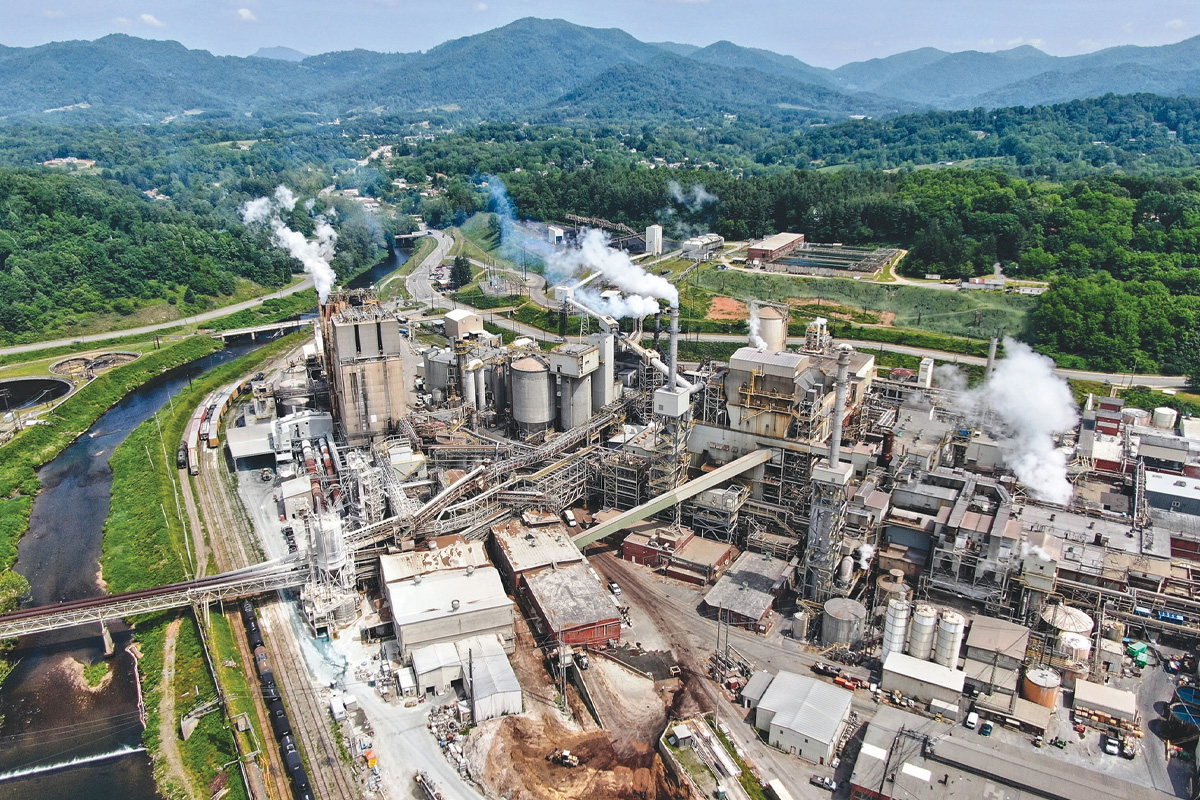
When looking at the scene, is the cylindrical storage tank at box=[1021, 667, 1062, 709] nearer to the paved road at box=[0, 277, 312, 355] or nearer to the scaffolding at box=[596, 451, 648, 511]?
the scaffolding at box=[596, 451, 648, 511]

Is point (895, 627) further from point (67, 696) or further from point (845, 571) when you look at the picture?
point (67, 696)

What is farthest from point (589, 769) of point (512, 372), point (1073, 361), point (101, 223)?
point (101, 223)

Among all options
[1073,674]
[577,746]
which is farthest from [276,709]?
[1073,674]

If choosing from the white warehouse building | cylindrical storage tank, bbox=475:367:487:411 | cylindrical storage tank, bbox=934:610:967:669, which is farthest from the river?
cylindrical storage tank, bbox=934:610:967:669

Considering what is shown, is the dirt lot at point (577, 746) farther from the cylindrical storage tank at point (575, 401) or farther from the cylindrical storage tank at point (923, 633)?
the cylindrical storage tank at point (575, 401)

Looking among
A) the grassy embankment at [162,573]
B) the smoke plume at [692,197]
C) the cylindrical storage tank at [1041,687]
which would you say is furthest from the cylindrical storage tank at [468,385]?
the smoke plume at [692,197]

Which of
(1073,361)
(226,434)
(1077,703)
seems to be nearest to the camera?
(1077,703)

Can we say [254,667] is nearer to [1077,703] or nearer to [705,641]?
[705,641]
